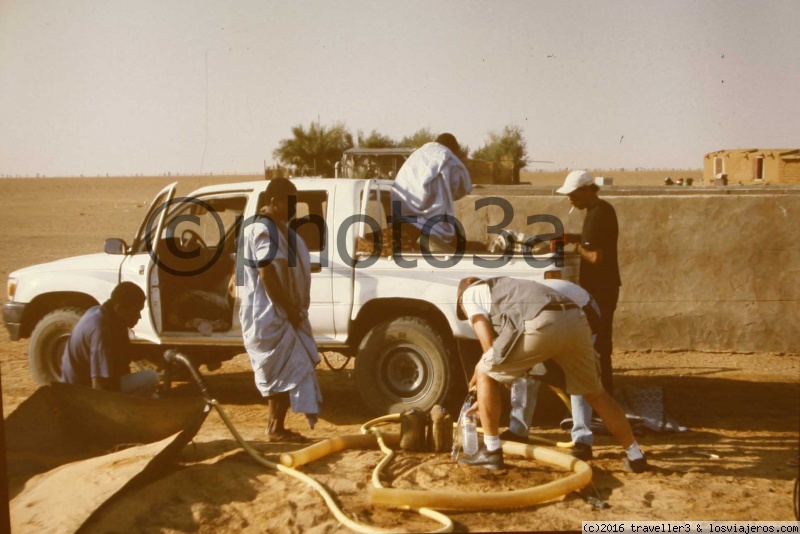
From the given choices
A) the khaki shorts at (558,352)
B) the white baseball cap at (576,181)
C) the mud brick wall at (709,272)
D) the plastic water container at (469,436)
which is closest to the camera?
the khaki shorts at (558,352)

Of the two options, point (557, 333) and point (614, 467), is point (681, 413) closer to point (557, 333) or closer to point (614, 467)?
point (614, 467)

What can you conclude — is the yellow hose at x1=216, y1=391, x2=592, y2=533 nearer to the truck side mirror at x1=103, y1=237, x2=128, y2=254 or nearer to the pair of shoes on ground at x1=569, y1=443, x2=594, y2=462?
the pair of shoes on ground at x1=569, y1=443, x2=594, y2=462

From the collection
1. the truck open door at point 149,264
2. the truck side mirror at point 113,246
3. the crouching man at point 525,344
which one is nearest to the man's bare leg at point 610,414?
the crouching man at point 525,344

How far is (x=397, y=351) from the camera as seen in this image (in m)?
6.89

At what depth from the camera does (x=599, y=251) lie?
646 centimetres

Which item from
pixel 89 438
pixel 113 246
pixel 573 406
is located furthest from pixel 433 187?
pixel 89 438

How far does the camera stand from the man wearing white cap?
21.0ft

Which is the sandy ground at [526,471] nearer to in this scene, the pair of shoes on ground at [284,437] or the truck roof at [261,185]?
the pair of shoes on ground at [284,437]

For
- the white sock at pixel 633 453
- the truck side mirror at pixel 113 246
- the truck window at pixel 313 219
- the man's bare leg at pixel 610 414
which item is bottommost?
the white sock at pixel 633 453

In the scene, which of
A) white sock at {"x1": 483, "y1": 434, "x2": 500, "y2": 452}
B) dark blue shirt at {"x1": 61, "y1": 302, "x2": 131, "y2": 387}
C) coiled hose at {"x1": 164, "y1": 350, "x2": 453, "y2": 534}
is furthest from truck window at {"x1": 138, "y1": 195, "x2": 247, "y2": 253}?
white sock at {"x1": 483, "y1": 434, "x2": 500, "y2": 452}

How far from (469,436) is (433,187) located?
2286 mm

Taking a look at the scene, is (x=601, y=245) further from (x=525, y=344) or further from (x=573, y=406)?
(x=525, y=344)

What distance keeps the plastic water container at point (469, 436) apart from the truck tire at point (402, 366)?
1017mm

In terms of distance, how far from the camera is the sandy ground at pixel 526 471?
481 centimetres
